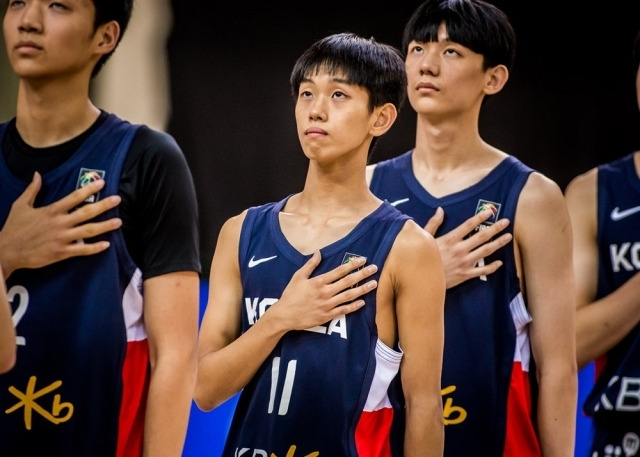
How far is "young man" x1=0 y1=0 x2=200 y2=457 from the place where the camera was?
3428 millimetres

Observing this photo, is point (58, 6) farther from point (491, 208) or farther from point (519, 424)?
point (519, 424)

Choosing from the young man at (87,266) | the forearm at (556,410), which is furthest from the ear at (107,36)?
the forearm at (556,410)

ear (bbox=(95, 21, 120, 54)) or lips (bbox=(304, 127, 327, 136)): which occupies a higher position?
ear (bbox=(95, 21, 120, 54))

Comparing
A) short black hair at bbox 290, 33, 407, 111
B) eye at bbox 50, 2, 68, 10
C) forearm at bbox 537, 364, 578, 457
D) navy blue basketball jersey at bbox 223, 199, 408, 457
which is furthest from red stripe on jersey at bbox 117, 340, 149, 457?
forearm at bbox 537, 364, 578, 457

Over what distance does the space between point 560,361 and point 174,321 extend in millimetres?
1326

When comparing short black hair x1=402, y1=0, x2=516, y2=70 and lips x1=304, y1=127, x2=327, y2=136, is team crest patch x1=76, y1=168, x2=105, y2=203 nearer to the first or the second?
lips x1=304, y1=127, x2=327, y2=136

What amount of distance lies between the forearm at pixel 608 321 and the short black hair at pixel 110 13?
1938 mm

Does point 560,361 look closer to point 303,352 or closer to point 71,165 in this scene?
point 303,352

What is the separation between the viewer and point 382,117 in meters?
3.45

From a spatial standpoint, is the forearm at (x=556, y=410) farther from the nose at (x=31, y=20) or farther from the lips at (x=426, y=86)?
the nose at (x=31, y=20)

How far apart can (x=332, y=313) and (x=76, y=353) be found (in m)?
0.79

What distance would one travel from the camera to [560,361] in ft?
13.0

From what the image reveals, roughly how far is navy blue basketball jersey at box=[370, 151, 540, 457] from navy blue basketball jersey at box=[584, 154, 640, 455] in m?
0.45

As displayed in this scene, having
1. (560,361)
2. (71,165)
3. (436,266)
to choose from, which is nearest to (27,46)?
(71,165)
